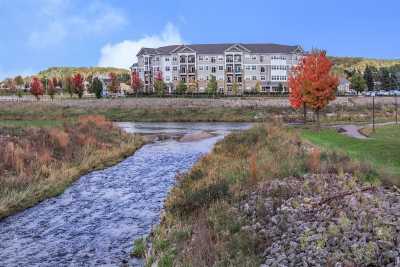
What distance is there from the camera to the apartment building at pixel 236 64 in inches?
5295

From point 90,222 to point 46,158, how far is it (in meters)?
12.4

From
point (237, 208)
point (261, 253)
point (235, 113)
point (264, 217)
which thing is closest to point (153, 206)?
point (237, 208)

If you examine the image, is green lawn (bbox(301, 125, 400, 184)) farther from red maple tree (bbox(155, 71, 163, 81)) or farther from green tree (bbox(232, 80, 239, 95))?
red maple tree (bbox(155, 71, 163, 81))

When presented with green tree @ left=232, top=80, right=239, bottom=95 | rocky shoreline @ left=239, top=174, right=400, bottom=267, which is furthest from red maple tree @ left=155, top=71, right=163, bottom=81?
rocky shoreline @ left=239, top=174, right=400, bottom=267

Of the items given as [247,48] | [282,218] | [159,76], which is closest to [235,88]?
[247,48]

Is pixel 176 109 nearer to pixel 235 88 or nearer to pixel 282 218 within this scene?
pixel 235 88

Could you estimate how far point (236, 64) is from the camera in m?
135

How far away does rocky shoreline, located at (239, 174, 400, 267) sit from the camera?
32.8ft

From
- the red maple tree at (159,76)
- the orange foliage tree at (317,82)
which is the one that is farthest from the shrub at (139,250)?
the red maple tree at (159,76)

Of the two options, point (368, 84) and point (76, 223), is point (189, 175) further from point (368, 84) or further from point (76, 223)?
point (368, 84)

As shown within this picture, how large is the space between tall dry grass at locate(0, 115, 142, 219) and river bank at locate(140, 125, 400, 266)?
7.61 meters

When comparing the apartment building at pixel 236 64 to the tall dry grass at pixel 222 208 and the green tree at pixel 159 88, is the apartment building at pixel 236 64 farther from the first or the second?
the tall dry grass at pixel 222 208

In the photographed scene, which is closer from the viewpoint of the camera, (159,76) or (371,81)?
(159,76)

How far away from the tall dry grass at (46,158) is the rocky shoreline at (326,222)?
1228 cm
